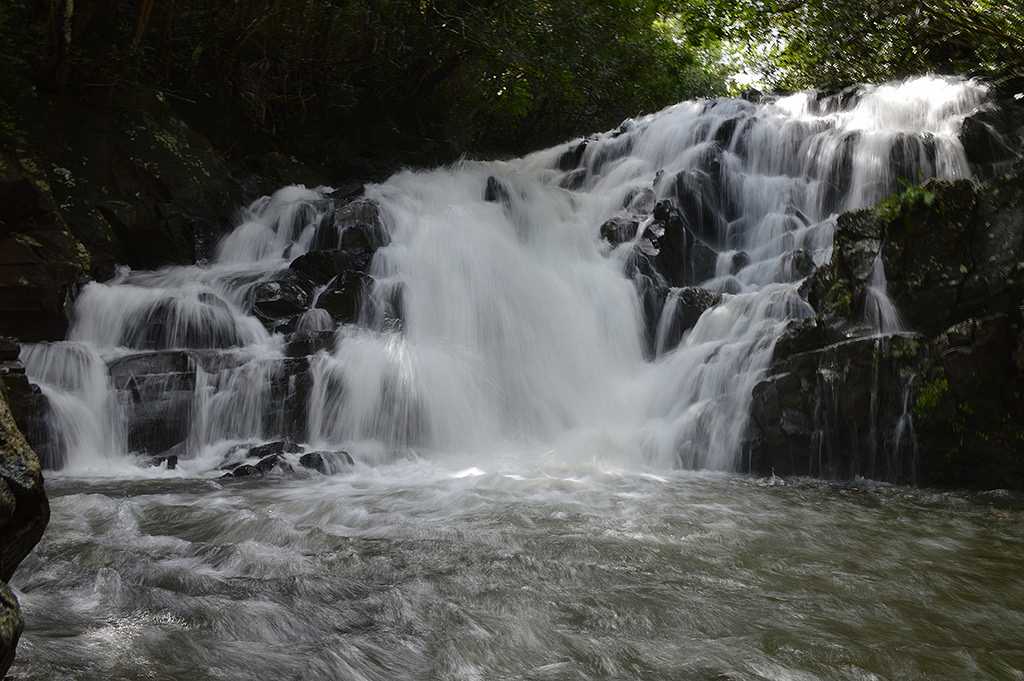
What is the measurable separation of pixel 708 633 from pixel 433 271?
27.0 ft

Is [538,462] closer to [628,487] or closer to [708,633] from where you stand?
[628,487]

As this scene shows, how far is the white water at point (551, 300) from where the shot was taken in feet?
28.2

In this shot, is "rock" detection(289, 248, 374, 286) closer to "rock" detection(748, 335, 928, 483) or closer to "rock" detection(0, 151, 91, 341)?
"rock" detection(0, 151, 91, 341)

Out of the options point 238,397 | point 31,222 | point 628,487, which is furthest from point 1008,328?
point 31,222

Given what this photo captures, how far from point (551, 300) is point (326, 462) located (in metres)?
4.54

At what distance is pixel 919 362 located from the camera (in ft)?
24.3

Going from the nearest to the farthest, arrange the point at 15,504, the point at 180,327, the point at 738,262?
the point at 15,504
the point at 180,327
the point at 738,262

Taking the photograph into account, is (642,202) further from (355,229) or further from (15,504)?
(15,504)

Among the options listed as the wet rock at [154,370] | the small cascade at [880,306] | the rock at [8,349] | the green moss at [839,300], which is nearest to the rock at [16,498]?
the rock at [8,349]

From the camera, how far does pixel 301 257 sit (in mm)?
10984

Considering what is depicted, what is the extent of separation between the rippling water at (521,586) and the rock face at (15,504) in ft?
2.60

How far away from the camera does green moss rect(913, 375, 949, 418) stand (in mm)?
7262

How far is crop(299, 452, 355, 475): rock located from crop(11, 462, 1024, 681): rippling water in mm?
1045

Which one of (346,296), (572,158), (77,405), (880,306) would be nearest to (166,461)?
(77,405)
